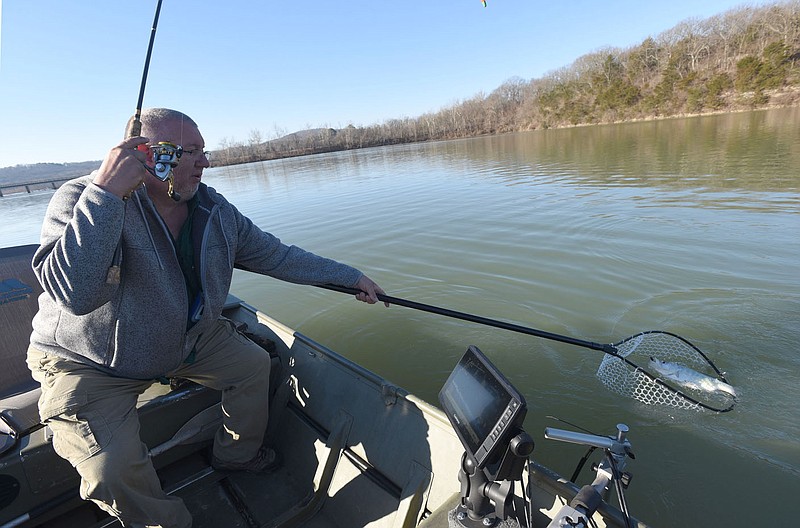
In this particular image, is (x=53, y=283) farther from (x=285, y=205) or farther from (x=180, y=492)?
(x=285, y=205)

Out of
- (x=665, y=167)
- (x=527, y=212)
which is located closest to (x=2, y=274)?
(x=527, y=212)

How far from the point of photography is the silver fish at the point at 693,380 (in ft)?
10.3

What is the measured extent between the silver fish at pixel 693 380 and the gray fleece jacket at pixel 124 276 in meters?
3.27

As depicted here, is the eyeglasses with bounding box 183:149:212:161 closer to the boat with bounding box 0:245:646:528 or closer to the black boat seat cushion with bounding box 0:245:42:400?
the boat with bounding box 0:245:646:528

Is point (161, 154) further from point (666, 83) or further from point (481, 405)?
point (666, 83)

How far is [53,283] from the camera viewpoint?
1507mm

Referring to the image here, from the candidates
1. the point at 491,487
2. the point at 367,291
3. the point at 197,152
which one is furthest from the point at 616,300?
the point at 197,152

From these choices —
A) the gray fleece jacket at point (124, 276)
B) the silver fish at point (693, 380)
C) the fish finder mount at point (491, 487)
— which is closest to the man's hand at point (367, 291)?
the gray fleece jacket at point (124, 276)

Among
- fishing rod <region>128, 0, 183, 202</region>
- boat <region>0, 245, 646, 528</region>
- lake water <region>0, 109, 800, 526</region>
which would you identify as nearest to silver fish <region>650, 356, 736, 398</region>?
lake water <region>0, 109, 800, 526</region>

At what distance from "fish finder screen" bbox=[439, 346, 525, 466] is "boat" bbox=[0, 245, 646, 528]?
0.50ft

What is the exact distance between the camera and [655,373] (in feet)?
11.5

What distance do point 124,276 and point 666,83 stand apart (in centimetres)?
5463

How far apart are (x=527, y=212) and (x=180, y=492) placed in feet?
28.7

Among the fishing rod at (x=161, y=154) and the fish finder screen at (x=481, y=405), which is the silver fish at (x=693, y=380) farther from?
the fishing rod at (x=161, y=154)
